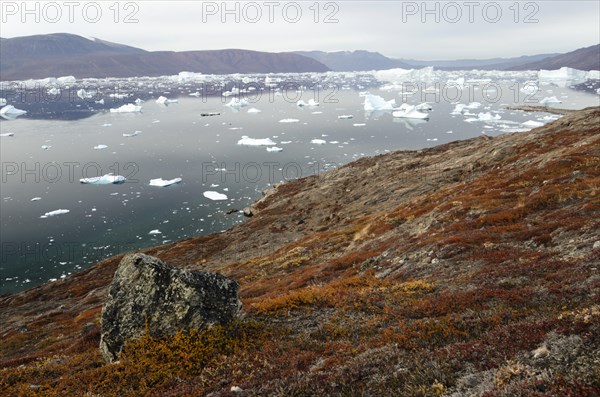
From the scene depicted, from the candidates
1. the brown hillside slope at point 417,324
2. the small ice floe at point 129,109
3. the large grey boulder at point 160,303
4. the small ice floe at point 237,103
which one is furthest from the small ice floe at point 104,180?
the small ice floe at point 237,103

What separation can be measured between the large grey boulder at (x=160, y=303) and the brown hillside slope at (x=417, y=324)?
556 millimetres

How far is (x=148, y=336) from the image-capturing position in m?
12.4

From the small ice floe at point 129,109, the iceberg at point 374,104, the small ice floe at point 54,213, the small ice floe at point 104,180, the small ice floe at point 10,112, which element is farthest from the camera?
the small ice floe at point 129,109

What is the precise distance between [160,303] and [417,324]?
839 cm

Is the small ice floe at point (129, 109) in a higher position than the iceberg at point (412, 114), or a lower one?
higher

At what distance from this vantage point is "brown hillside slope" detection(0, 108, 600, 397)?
842 cm

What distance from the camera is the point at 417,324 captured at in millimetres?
11539

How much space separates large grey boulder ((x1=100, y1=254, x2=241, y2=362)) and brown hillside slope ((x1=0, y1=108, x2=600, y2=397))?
21.9 inches

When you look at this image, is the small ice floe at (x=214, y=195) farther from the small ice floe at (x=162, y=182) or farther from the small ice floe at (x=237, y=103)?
the small ice floe at (x=237, y=103)

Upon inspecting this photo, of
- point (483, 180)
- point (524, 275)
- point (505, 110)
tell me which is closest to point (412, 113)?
point (505, 110)

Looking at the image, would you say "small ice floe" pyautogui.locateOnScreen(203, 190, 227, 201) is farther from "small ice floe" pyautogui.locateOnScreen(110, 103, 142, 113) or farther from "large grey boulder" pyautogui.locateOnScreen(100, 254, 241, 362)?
"small ice floe" pyautogui.locateOnScreen(110, 103, 142, 113)

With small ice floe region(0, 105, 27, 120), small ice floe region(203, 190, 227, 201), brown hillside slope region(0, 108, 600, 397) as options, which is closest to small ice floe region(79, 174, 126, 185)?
small ice floe region(203, 190, 227, 201)

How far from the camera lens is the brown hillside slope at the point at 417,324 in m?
8.42

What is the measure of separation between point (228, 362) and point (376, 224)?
26.0 meters
